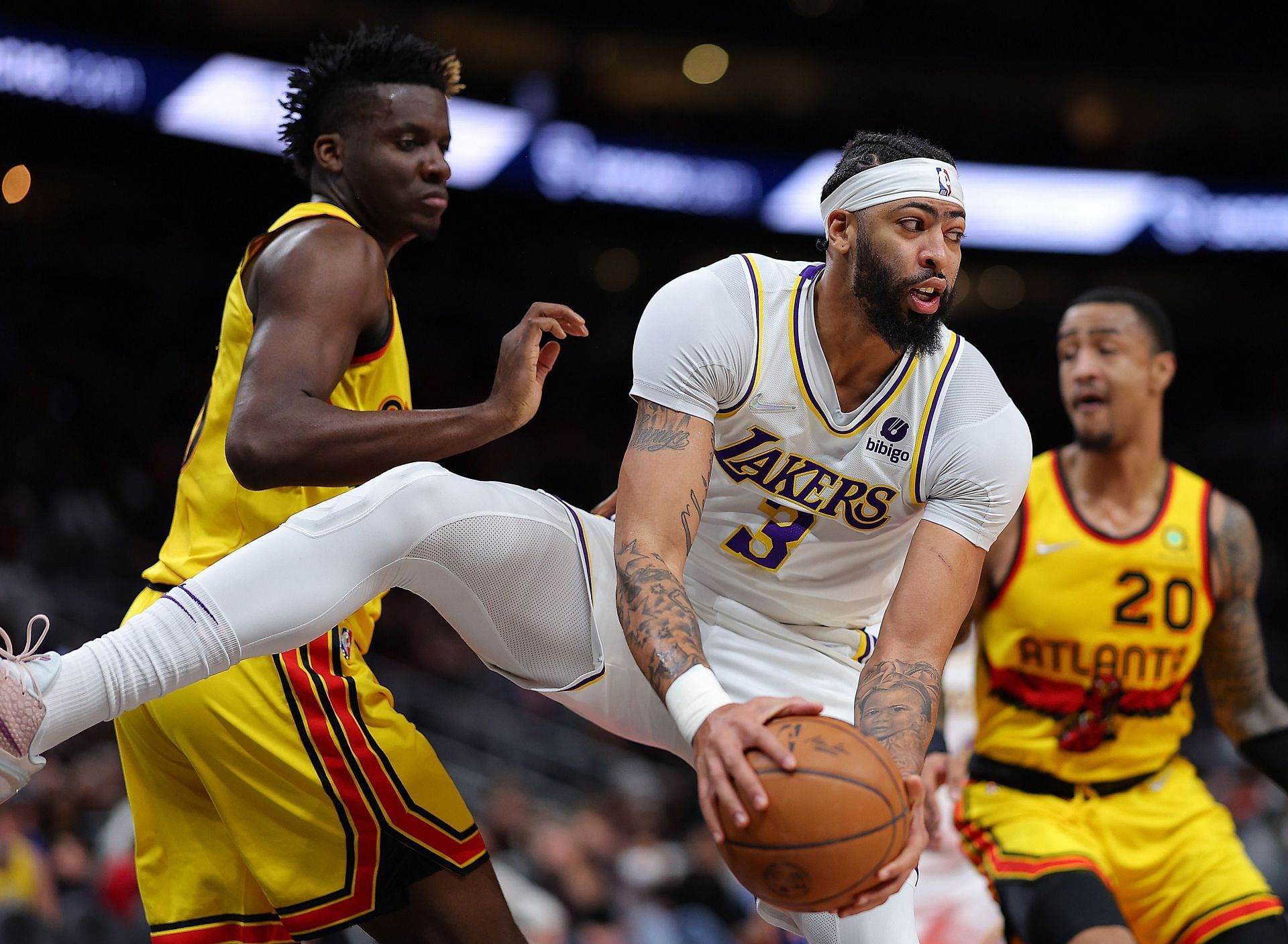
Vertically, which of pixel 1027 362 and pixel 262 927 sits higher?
pixel 1027 362

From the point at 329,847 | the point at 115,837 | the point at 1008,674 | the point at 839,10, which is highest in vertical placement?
the point at 839,10

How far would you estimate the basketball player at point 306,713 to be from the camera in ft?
9.66

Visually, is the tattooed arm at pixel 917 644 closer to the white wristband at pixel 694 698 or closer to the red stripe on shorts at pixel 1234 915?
the white wristband at pixel 694 698

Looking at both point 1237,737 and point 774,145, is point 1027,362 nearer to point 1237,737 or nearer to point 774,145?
point 774,145

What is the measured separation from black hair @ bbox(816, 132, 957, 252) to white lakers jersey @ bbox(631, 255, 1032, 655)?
0.27 metres

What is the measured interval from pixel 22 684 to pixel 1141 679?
3.29 meters

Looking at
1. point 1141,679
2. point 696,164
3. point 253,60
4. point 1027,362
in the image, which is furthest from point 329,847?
point 1027,362

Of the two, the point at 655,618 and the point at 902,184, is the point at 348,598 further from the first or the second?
the point at 902,184

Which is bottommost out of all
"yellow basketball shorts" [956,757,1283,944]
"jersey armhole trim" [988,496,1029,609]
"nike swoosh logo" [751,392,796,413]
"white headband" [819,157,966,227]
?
"yellow basketball shorts" [956,757,1283,944]

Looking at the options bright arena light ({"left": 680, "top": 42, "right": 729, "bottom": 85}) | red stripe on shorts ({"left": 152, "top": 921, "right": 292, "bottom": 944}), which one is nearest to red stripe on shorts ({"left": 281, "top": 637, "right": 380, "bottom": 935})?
red stripe on shorts ({"left": 152, "top": 921, "right": 292, "bottom": 944})

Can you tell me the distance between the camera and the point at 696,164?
1596 centimetres

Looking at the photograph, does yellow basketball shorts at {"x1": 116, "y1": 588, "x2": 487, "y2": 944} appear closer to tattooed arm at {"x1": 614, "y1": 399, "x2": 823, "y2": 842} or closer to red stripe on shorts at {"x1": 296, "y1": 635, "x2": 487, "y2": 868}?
red stripe on shorts at {"x1": 296, "y1": 635, "x2": 487, "y2": 868}

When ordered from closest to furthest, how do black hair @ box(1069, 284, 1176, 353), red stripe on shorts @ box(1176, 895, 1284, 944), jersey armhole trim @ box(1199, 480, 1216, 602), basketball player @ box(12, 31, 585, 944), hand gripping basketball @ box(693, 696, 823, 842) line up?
hand gripping basketball @ box(693, 696, 823, 842)
basketball player @ box(12, 31, 585, 944)
red stripe on shorts @ box(1176, 895, 1284, 944)
jersey armhole trim @ box(1199, 480, 1216, 602)
black hair @ box(1069, 284, 1176, 353)

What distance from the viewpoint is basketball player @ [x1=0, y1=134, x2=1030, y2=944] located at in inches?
107
